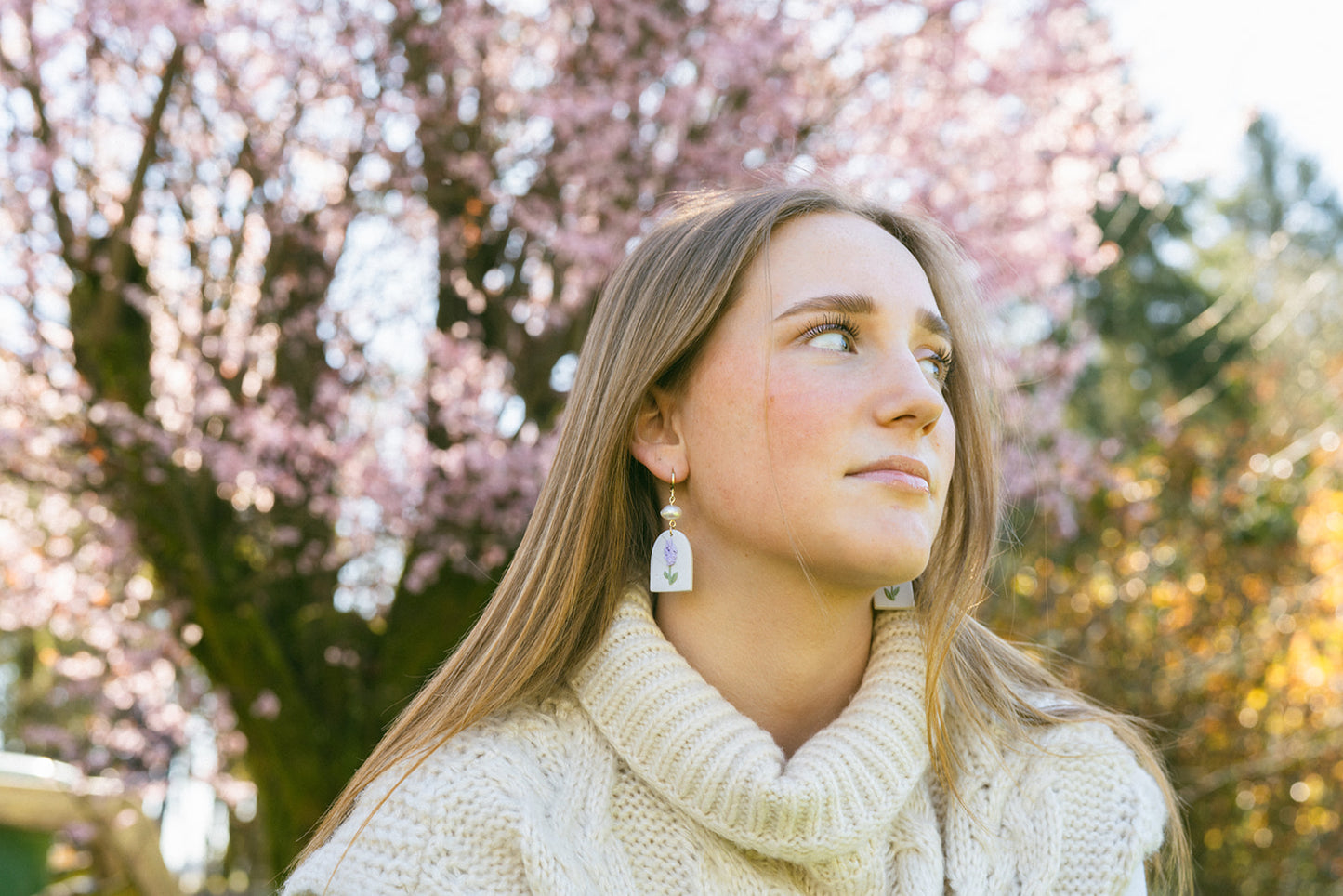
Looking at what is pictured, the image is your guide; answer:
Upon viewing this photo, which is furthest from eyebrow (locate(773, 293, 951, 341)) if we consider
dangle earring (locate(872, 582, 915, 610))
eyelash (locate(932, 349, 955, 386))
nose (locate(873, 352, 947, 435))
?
dangle earring (locate(872, 582, 915, 610))

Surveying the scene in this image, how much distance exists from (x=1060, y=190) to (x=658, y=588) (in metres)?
4.92

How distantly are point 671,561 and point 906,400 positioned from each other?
48cm

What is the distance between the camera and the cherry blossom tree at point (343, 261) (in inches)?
195

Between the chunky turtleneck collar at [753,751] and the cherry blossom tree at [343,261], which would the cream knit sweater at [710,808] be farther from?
the cherry blossom tree at [343,261]

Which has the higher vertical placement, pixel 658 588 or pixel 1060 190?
pixel 1060 190

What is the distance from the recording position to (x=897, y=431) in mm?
1852

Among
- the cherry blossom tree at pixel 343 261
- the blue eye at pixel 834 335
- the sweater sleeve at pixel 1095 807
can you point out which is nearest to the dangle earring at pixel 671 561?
the blue eye at pixel 834 335

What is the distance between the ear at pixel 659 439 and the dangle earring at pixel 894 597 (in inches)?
16.5

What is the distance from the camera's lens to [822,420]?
6.06ft

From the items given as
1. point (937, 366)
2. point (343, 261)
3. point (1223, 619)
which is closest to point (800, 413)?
point (937, 366)

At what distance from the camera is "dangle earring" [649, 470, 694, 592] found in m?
1.98

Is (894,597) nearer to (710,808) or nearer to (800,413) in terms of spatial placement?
(800,413)

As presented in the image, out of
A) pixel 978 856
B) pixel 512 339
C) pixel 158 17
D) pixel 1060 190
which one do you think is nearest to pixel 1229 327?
pixel 1060 190

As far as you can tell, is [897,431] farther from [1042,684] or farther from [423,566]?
[423,566]
